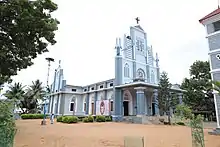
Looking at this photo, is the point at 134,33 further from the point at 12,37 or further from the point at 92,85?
the point at 12,37

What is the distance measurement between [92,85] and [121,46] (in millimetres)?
9194

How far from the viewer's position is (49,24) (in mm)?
9234

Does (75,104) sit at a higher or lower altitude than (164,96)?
lower

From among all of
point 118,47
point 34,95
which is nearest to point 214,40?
point 118,47

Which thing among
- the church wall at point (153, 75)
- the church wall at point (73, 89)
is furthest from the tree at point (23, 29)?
the church wall at point (73, 89)

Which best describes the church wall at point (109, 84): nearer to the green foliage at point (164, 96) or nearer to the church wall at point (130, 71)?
the church wall at point (130, 71)

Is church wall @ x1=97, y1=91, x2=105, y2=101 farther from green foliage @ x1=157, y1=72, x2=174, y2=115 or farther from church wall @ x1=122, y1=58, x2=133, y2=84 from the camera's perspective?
green foliage @ x1=157, y1=72, x2=174, y2=115

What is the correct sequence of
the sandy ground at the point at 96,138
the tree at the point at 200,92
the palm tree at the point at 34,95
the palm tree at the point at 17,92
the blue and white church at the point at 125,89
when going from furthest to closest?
the palm tree at the point at 34,95 < the palm tree at the point at 17,92 < the blue and white church at the point at 125,89 < the tree at the point at 200,92 < the sandy ground at the point at 96,138

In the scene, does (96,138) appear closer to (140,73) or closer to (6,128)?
(6,128)

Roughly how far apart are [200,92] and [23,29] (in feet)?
71.3

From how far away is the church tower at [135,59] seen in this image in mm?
24672

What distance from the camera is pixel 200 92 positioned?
75.3 feet

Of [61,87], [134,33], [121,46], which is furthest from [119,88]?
[61,87]

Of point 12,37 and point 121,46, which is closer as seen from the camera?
point 12,37
